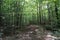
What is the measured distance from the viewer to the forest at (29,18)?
983 cm

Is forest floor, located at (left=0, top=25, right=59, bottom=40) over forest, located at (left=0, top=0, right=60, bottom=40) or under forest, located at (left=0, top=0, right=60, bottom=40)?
under

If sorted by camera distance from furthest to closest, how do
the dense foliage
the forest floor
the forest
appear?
the dense foliage
the forest
the forest floor

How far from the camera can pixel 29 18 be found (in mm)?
13070

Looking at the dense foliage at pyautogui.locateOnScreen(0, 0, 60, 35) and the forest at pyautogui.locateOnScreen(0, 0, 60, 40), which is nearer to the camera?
the forest at pyautogui.locateOnScreen(0, 0, 60, 40)

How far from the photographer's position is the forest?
9.83 m

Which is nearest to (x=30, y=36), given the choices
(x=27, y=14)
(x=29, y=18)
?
(x=27, y=14)

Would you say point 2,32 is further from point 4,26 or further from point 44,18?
point 44,18

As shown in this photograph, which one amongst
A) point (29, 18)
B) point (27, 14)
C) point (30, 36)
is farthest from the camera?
point (29, 18)

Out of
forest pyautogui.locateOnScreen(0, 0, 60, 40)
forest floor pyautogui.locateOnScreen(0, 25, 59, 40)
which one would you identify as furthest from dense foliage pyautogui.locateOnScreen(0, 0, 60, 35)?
forest floor pyautogui.locateOnScreen(0, 25, 59, 40)

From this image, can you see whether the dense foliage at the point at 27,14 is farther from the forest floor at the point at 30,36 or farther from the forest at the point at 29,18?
the forest floor at the point at 30,36

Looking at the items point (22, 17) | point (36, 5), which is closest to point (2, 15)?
point (22, 17)

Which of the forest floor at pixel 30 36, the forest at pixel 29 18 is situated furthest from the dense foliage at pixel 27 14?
the forest floor at pixel 30 36

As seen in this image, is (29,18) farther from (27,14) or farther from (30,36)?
(30,36)

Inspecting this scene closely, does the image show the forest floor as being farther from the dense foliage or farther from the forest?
the dense foliage
